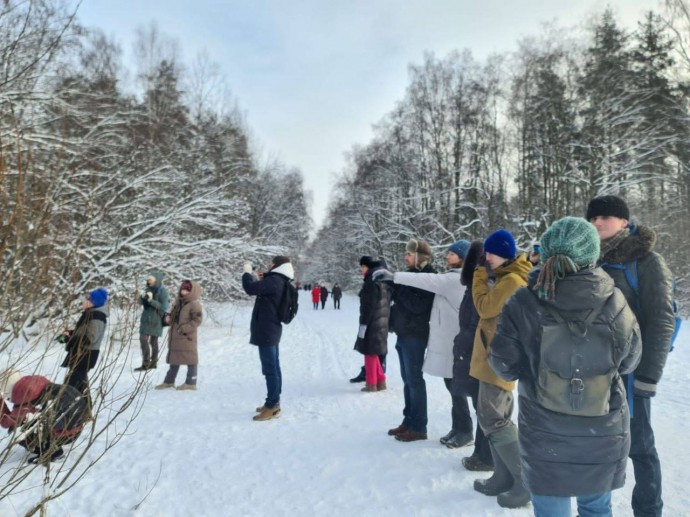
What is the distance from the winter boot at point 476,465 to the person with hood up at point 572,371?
1.53 meters

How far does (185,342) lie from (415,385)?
12.8ft

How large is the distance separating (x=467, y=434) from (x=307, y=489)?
153 cm

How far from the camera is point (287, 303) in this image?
17.5ft

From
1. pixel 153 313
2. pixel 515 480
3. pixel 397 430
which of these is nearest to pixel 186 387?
pixel 153 313

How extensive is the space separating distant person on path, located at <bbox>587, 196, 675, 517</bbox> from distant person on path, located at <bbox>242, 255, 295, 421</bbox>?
11.5 ft

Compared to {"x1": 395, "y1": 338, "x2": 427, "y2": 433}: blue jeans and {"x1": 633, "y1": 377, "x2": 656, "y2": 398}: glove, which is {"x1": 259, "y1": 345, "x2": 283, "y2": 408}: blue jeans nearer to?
{"x1": 395, "y1": 338, "x2": 427, "y2": 433}: blue jeans

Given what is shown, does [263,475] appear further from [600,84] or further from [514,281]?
[600,84]

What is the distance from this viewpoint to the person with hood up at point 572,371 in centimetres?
189

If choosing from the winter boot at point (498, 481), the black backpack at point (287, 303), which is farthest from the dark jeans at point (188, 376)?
the winter boot at point (498, 481)

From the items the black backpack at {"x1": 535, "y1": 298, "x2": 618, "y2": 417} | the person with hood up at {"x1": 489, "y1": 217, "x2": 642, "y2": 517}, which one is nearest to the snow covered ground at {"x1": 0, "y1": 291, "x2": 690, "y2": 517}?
the person with hood up at {"x1": 489, "y1": 217, "x2": 642, "y2": 517}

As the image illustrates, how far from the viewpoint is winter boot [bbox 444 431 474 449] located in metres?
3.97

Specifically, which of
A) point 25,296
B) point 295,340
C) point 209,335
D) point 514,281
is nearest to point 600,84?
point 295,340

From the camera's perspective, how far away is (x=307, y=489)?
3.33 m

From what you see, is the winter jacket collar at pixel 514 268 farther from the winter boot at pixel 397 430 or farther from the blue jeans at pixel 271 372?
the blue jeans at pixel 271 372
